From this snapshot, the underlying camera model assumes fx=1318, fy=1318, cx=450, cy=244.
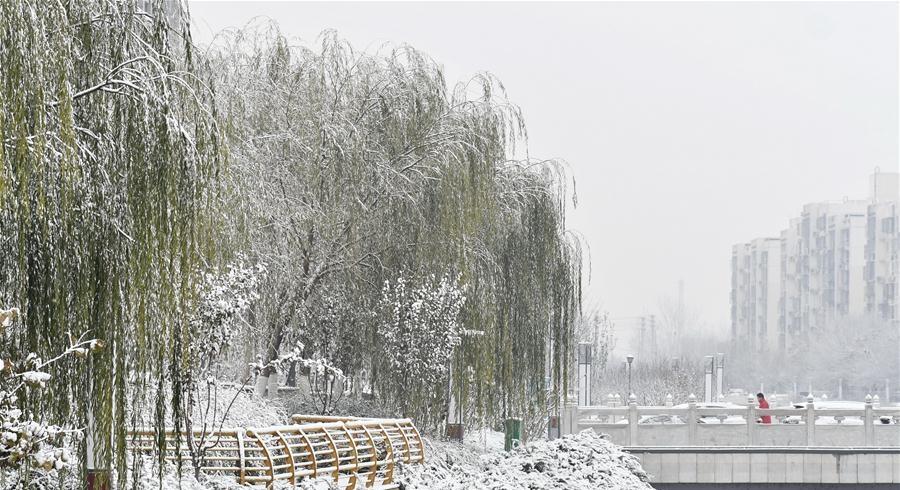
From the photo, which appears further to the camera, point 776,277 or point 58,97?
point 776,277

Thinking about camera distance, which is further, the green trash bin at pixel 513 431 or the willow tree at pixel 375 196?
the green trash bin at pixel 513 431

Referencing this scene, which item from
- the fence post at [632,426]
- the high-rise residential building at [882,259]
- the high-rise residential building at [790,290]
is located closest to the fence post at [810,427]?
the fence post at [632,426]

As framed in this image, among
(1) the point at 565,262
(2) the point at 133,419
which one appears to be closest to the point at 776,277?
(1) the point at 565,262

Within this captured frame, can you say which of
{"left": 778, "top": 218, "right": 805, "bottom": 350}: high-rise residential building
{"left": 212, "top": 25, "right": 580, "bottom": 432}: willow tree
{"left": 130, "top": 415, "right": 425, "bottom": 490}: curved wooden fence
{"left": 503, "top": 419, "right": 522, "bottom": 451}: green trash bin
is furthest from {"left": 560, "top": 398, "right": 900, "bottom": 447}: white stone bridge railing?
{"left": 778, "top": 218, "right": 805, "bottom": 350}: high-rise residential building

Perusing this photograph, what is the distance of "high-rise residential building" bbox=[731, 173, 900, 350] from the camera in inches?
3597

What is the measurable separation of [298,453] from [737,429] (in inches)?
638

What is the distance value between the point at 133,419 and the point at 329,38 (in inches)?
402

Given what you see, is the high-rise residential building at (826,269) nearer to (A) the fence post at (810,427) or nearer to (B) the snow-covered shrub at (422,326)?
(A) the fence post at (810,427)

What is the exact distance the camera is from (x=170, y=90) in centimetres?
776

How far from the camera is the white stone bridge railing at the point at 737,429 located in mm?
26000

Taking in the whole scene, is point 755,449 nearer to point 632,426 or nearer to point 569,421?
point 632,426

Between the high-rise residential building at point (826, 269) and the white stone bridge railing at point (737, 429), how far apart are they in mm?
62829

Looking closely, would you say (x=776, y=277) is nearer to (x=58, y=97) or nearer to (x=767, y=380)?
(x=767, y=380)

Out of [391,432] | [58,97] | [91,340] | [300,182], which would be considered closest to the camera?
[58,97]
